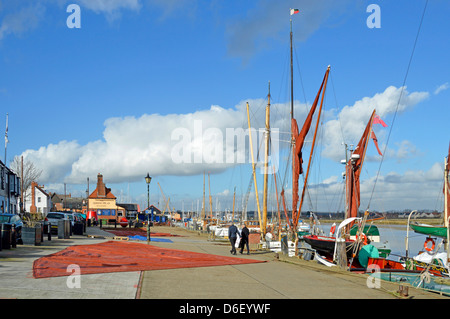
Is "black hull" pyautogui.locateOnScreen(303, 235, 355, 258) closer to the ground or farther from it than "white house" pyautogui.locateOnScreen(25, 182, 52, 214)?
Answer: closer to the ground

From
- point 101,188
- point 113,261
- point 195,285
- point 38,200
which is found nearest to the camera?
point 195,285

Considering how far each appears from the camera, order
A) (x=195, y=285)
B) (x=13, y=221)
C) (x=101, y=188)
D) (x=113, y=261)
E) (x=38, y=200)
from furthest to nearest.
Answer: (x=101, y=188) → (x=38, y=200) → (x=13, y=221) → (x=113, y=261) → (x=195, y=285)

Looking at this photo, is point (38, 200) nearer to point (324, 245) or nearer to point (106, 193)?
point (106, 193)

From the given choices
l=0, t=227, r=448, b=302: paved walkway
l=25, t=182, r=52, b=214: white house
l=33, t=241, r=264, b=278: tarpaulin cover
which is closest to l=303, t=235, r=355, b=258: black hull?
l=33, t=241, r=264, b=278: tarpaulin cover

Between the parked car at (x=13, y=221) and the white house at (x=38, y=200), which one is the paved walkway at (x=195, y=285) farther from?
the white house at (x=38, y=200)

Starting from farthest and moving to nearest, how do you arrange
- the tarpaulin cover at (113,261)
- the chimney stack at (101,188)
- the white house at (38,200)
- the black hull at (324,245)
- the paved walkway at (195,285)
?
the chimney stack at (101,188)
the white house at (38,200)
the black hull at (324,245)
the tarpaulin cover at (113,261)
the paved walkway at (195,285)

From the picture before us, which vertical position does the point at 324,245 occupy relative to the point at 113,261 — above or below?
below

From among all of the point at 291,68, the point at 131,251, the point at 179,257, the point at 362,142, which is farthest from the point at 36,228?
the point at 291,68

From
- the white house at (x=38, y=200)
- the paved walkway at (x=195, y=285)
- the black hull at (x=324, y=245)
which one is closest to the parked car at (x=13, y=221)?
the paved walkway at (x=195, y=285)

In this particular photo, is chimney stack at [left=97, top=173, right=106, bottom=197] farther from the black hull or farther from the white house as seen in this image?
the black hull

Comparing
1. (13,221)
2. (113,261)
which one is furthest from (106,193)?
(113,261)

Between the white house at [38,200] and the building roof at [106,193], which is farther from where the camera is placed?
the building roof at [106,193]

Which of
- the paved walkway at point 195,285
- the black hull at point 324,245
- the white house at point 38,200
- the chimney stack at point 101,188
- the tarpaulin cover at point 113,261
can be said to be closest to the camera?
the paved walkway at point 195,285
